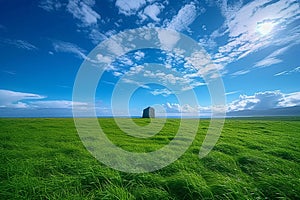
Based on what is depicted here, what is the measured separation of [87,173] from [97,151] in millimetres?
4309

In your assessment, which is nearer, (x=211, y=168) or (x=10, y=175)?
(x=10, y=175)

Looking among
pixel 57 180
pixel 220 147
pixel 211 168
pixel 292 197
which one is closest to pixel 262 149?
pixel 220 147

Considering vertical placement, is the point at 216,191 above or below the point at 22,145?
below

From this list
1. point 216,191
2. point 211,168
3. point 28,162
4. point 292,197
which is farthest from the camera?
point 211,168

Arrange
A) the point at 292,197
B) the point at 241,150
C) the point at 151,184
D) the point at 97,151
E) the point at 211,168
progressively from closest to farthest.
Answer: the point at 292,197, the point at 151,184, the point at 211,168, the point at 97,151, the point at 241,150

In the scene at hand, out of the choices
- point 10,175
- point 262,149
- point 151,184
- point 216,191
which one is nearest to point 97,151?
point 10,175

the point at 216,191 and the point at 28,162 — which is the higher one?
the point at 28,162

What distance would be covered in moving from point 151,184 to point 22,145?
33.0 feet

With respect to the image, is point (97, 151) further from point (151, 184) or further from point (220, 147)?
point (220, 147)

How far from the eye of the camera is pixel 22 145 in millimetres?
12406

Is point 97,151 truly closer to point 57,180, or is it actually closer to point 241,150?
point 57,180

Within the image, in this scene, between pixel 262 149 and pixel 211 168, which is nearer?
pixel 211 168

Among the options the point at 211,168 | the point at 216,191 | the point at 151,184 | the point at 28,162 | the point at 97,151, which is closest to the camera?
the point at 216,191

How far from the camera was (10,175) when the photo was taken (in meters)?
6.85
